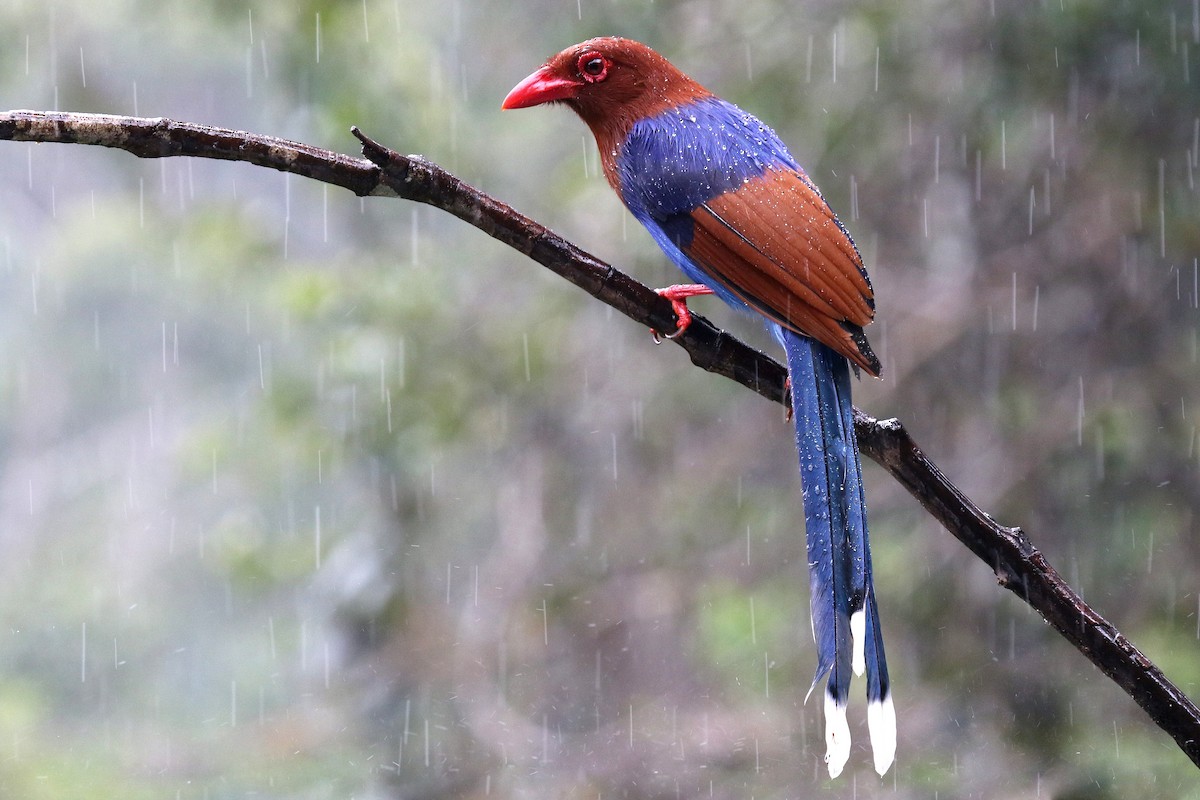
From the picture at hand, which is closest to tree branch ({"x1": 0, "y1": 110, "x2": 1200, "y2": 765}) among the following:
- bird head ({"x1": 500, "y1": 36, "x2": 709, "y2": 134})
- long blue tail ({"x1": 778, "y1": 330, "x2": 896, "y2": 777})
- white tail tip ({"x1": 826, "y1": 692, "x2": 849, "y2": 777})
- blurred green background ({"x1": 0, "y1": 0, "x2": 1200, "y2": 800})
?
long blue tail ({"x1": 778, "y1": 330, "x2": 896, "y2": 777})

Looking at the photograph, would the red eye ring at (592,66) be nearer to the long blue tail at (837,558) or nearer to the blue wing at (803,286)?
the blue wing at (803,286)

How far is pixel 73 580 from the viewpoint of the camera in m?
5.91

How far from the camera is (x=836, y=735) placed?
157 centimetres

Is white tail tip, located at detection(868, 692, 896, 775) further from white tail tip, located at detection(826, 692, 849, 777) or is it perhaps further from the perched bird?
white tail tip, located at detection(826, 692, 849, 777)

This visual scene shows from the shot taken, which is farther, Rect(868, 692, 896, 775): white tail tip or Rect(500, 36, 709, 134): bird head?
Rect(500, 36, 709, 134): bird head

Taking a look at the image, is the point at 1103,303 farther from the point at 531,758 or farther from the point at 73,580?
the point at 73,580

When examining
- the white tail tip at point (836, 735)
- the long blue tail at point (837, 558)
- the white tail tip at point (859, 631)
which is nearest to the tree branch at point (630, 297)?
the long blue tail at point (837, 558)

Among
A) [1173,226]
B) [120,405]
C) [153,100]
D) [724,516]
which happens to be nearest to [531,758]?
[724,516]

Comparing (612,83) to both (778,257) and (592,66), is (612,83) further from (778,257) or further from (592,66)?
(778,257)

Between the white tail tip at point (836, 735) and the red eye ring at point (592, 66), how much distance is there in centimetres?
117

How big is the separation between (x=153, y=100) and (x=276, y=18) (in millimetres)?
2224

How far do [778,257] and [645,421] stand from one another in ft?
7.91

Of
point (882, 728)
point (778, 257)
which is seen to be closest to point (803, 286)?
point (778, 257)

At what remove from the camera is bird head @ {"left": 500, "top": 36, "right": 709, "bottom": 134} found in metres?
2.16
